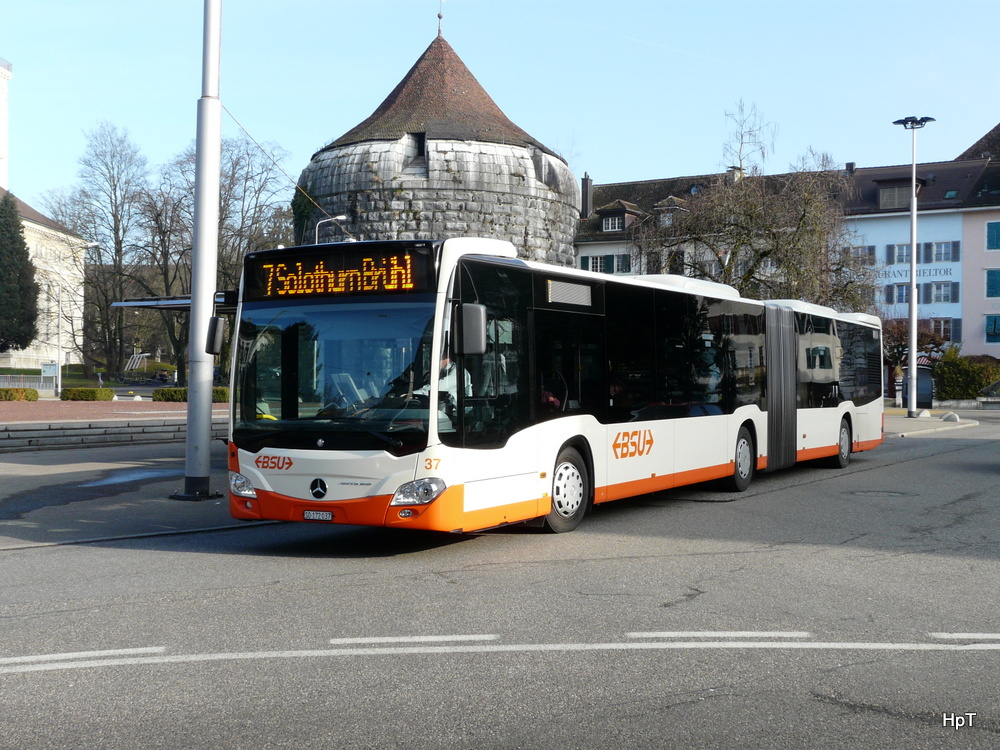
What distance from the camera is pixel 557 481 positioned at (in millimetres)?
10922

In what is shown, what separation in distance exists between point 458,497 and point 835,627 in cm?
355

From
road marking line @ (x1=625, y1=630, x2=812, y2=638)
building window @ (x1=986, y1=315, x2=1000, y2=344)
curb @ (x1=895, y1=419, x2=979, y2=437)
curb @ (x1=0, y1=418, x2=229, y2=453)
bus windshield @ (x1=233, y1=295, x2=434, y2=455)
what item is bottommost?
curb @ (x1=895, y1=419, x2=979, y2=437)

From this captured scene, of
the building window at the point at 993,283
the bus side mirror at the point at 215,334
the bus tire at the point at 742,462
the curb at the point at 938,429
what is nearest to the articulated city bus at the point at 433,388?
the bus side mirror at the point at 215,334

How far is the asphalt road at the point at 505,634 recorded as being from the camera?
4.86 m

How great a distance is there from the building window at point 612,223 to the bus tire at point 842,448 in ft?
198

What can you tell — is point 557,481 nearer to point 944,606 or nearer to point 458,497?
point 458,497

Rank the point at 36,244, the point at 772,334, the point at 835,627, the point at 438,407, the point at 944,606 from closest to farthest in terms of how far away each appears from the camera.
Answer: the point at 835,627 → the point at 944,606 → the point at 438,407 → the point at 772,334 → the point at 36,244

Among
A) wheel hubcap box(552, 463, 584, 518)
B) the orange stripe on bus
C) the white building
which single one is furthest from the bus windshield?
the white building

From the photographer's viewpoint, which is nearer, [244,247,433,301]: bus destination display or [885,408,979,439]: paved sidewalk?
[244,247,433,301]: bus destination display

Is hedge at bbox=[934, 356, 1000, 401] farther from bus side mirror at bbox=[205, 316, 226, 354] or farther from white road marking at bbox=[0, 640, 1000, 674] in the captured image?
white road marking at bbox=[0, 640, 1000, 674]

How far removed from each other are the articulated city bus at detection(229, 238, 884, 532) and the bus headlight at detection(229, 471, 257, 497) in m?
0.02

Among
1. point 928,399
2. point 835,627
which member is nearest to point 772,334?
point 835,627

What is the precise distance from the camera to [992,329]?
223 ft

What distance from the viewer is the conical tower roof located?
4119cm
